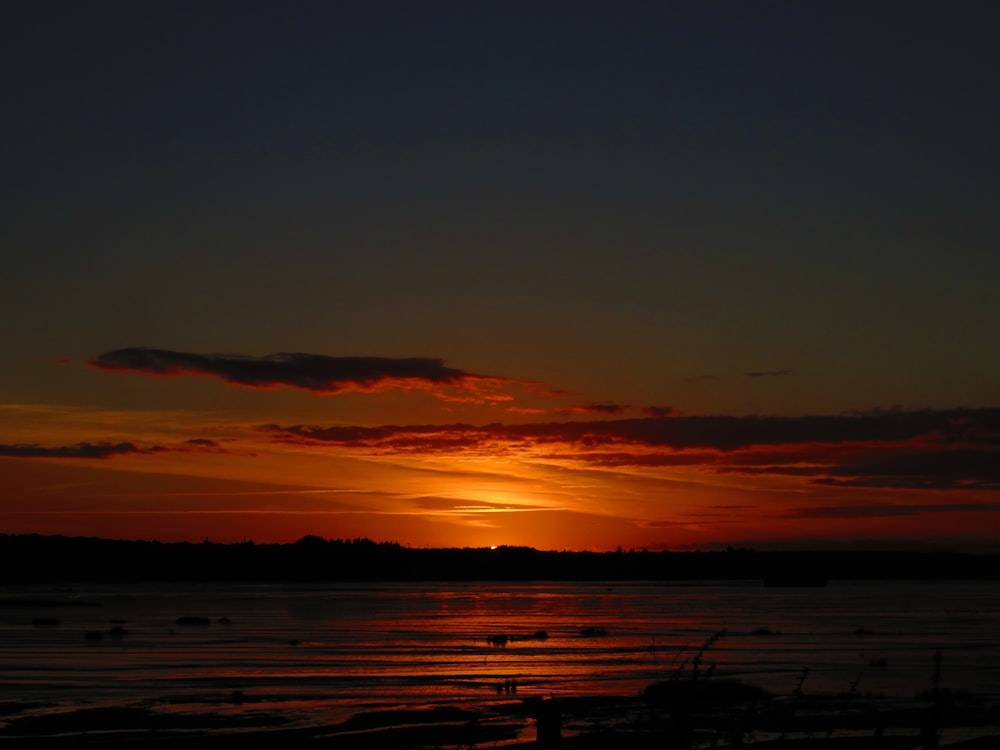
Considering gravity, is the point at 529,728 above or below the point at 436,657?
above

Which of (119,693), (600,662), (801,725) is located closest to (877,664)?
(600,662)

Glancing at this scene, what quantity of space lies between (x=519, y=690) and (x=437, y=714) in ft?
26.2

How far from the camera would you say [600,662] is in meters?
58.3

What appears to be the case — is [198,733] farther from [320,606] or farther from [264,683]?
[320,606]

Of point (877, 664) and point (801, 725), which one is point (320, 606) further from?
point (801, 725)

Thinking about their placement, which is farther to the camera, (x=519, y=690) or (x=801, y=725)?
(x=519, y=690)

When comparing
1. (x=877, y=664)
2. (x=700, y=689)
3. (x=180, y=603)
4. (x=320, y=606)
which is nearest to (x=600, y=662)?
(x=877, y=664)

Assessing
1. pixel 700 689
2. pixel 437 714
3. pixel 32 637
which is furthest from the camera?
pixel 32 637

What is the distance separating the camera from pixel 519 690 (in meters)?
44.5

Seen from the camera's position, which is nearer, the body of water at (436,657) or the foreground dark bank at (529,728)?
the foreground dark bank at (529,728)

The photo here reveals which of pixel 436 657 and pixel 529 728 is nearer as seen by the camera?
pixel 529 728

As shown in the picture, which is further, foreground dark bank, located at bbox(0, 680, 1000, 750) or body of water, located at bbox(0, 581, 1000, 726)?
body of water, located at bbox(0, 581, 1000, 726)

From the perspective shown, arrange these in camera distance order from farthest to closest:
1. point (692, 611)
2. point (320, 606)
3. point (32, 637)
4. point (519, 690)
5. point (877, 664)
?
1. point (320, 606)
2. point (692, 611)
3. point (32, 637)
4. point (877, 664)
5. point (519, 690)

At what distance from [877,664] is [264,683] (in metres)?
29.4
